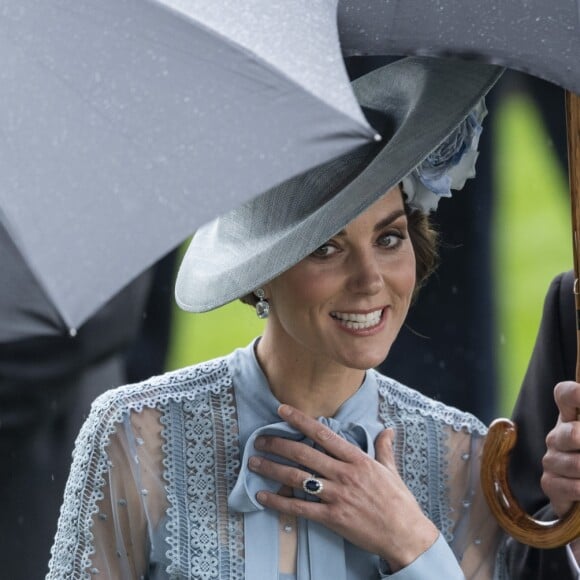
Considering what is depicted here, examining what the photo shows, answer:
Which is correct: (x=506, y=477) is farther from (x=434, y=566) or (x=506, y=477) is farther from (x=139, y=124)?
(x=139, y=124)

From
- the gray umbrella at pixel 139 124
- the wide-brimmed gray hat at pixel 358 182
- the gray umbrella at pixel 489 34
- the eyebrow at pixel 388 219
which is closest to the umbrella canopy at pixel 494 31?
the gray umbrella at pixel 489 34

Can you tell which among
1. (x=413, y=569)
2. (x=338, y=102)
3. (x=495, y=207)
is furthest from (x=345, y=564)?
(x=495, y=207)

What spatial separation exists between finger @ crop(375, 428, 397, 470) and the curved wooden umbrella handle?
0.62 ft

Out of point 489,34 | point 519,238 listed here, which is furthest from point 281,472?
point 519,238

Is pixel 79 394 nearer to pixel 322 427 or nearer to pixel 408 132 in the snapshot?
pixel 322 427

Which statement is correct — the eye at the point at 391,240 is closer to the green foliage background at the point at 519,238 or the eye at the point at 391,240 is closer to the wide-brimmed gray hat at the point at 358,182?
the wide-brimmed gray hat at the point at 358,182

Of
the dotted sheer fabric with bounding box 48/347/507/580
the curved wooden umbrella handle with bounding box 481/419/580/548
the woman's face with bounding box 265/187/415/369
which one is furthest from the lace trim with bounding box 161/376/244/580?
the curved wooden umbrella handle with bounding box 481/419/580/548

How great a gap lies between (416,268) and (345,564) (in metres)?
0.66

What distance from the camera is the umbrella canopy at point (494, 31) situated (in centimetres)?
211

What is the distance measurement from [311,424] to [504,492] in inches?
16.2

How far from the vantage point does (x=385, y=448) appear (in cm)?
269

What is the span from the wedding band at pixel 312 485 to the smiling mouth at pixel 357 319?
0.31 metres

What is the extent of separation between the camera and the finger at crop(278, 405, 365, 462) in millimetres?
2590

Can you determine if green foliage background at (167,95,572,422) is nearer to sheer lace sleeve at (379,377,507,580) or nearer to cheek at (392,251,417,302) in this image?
sheer lace sleeve at (379,377,507,580)
